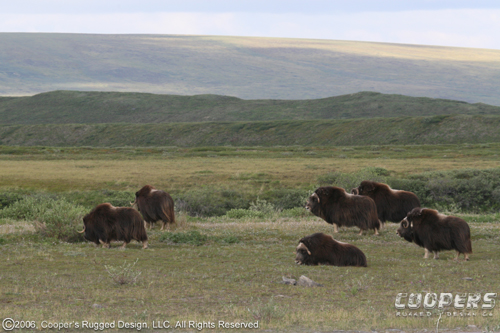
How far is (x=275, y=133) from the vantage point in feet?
437

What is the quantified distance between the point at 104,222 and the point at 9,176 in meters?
39.3

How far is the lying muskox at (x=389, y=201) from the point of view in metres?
18.6

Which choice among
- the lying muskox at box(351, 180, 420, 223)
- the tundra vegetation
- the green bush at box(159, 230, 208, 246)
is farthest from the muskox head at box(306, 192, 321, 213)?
the green bush at box(159, 230, 208, 246)

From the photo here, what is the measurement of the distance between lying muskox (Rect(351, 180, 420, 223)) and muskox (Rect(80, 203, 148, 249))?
799 cm

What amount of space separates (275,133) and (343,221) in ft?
381

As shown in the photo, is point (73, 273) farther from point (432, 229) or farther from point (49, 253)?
point (432, 229)

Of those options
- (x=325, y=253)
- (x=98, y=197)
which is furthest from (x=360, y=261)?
(x=98, y=197)

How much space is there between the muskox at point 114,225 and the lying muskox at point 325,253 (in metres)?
4.74

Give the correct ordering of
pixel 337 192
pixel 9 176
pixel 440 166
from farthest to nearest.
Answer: pixel 440 166 → pixel 9 176 → pixel 337 192

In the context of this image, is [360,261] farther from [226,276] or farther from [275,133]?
[275,133]

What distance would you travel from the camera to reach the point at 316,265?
1319 centimetres

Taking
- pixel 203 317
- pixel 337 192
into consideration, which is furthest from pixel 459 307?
pixel 337 192

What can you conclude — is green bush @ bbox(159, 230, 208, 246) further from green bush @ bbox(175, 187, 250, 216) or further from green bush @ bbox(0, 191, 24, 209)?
green bush @ bbox(0, 191, 24, 209)

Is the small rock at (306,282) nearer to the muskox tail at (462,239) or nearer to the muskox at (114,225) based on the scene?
the muskox tail at (462,239)
